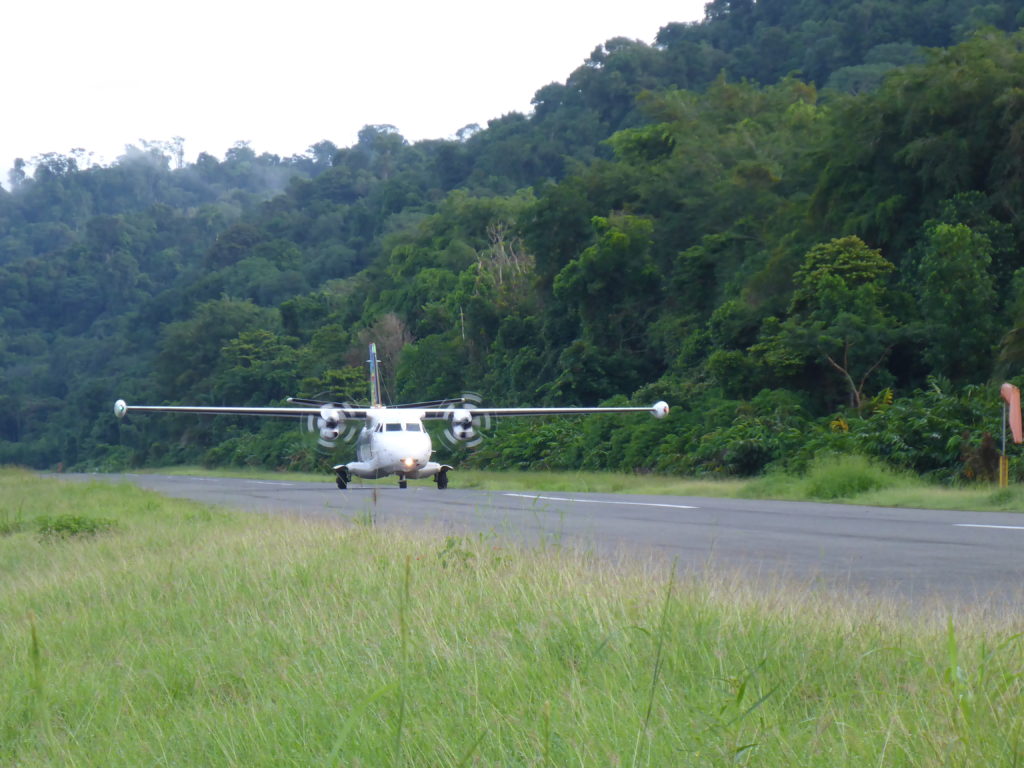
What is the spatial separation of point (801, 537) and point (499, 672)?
329 inches

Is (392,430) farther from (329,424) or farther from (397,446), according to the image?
(329,424)

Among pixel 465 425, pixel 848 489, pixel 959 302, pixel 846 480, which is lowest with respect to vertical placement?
pixel 848 489

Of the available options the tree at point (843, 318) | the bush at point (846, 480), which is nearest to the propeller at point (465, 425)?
the tree at point (843, 318)

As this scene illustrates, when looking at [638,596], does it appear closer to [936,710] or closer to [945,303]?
[936,710]

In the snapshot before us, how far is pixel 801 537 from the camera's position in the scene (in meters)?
12.7

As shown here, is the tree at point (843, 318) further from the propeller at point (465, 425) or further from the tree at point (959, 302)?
the propeller at point (465, 425)

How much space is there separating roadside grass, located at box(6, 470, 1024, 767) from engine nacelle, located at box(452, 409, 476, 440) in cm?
2480

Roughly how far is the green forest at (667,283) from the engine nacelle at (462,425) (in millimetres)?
6175

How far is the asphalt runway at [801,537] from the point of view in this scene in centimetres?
874

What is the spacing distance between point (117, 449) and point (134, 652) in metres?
81.4

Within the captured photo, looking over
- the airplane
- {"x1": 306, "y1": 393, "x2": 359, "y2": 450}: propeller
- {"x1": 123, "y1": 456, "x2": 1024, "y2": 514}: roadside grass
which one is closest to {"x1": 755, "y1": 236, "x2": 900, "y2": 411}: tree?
the airplane

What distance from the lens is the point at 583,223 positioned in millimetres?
53688

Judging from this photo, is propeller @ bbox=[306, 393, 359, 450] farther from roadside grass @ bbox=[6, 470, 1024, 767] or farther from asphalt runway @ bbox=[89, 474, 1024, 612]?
roadside grass @ bbox=[6, 470, 1024, 767]

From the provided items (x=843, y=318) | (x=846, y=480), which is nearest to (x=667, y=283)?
(x=843, y=318)
